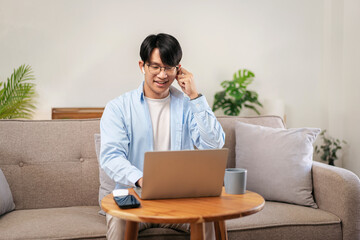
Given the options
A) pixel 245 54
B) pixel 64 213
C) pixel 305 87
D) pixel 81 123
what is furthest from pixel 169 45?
pixel 305 87

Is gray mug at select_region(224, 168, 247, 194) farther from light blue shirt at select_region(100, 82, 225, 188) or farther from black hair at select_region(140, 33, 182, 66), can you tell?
black hair at select_region(140, 33, 182, 66)

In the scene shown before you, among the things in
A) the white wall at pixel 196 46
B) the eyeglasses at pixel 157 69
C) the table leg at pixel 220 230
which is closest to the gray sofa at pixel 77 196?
the table leg at pixel 220 230

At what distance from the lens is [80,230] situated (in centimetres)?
176

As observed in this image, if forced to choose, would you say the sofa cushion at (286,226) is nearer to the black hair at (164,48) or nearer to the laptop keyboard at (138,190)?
the laptop keyboard at (138,190)

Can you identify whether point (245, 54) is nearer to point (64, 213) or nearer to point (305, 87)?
point (305, 87)

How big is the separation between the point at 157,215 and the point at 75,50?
3144mm

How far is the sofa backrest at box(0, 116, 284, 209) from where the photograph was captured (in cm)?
212

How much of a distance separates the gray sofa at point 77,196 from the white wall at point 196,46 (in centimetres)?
186

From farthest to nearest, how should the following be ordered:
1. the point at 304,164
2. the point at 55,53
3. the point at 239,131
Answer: the point at 55,53 → the point at 239,131 → the point at 304,164

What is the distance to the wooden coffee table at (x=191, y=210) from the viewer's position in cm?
118

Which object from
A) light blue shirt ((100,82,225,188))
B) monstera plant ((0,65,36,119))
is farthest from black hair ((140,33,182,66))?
monstera plant ((0,65,36,119))

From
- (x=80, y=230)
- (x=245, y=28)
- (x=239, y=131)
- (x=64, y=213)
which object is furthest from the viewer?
(x=245, y=28)

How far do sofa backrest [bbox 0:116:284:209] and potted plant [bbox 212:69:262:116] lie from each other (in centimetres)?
216

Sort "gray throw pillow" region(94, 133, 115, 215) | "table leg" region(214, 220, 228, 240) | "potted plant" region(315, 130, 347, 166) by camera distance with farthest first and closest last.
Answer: "potted plant" region(315, 130, 347, 166)
"gray throw pillow" region(94, 133, 115, 215)
"table leg" region(214, 220, 228, 240)
